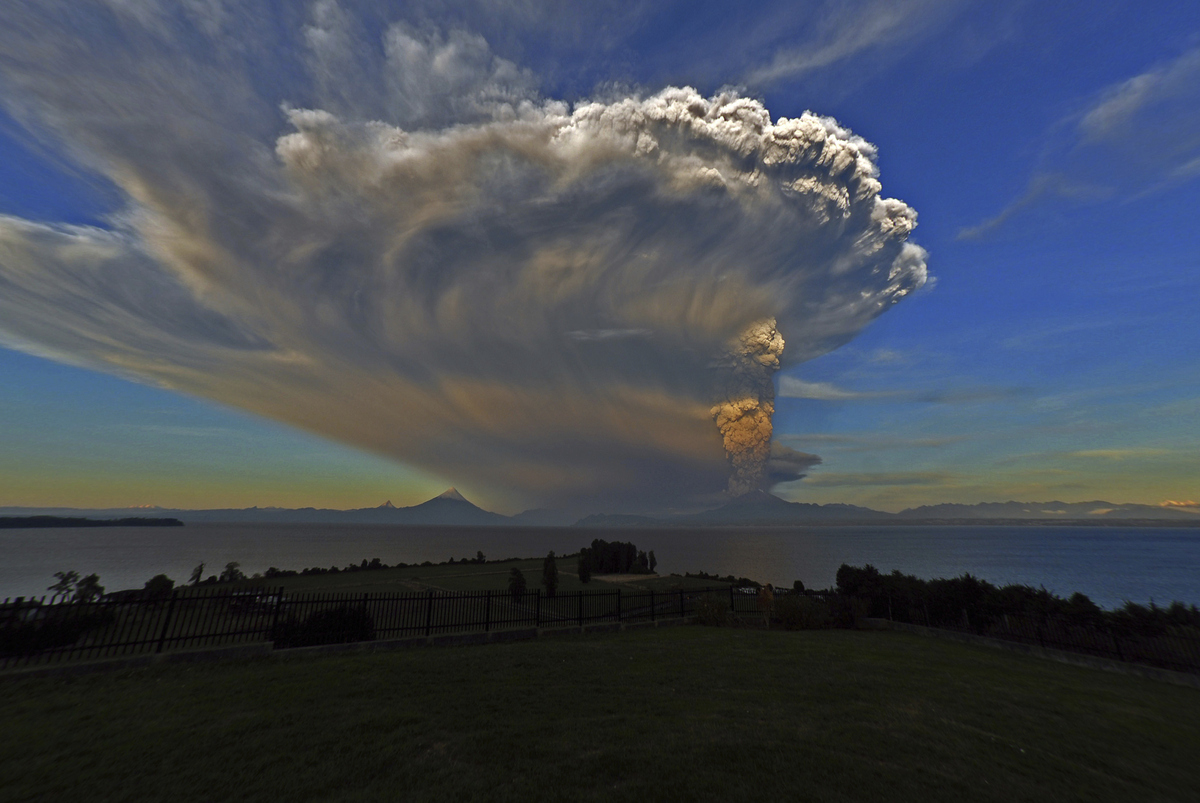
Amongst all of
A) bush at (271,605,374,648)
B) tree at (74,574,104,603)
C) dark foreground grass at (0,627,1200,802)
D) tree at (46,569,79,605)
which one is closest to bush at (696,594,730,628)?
dark foreground grass at (0,627,1200,802)

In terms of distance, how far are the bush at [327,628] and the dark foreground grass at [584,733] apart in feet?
17.9

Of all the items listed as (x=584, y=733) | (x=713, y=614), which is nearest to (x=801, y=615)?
(x=713, y=614)

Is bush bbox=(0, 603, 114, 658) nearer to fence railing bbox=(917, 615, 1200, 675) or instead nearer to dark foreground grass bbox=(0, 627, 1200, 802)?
dark foreground grass bbox=(0, 627, 1200, 802)

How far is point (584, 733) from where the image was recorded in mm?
8602

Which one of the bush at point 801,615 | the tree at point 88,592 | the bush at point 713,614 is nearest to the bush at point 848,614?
the bush at point 801,615

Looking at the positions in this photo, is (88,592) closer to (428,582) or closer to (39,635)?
(39,635)

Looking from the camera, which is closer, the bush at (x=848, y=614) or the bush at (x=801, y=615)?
the bush at (x=801, y=615)

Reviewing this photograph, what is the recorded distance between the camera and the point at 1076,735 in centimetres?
947

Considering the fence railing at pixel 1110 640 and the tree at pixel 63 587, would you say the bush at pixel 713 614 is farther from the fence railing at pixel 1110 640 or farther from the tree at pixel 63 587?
the tree at pixel 63 587

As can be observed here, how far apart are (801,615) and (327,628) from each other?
20.6 meters

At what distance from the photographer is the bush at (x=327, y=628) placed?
59.0 feet

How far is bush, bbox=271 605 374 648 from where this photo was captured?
17984mm

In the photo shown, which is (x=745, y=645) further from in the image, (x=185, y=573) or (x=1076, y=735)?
(x=185, y=573)

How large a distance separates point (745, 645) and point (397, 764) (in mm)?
13430
